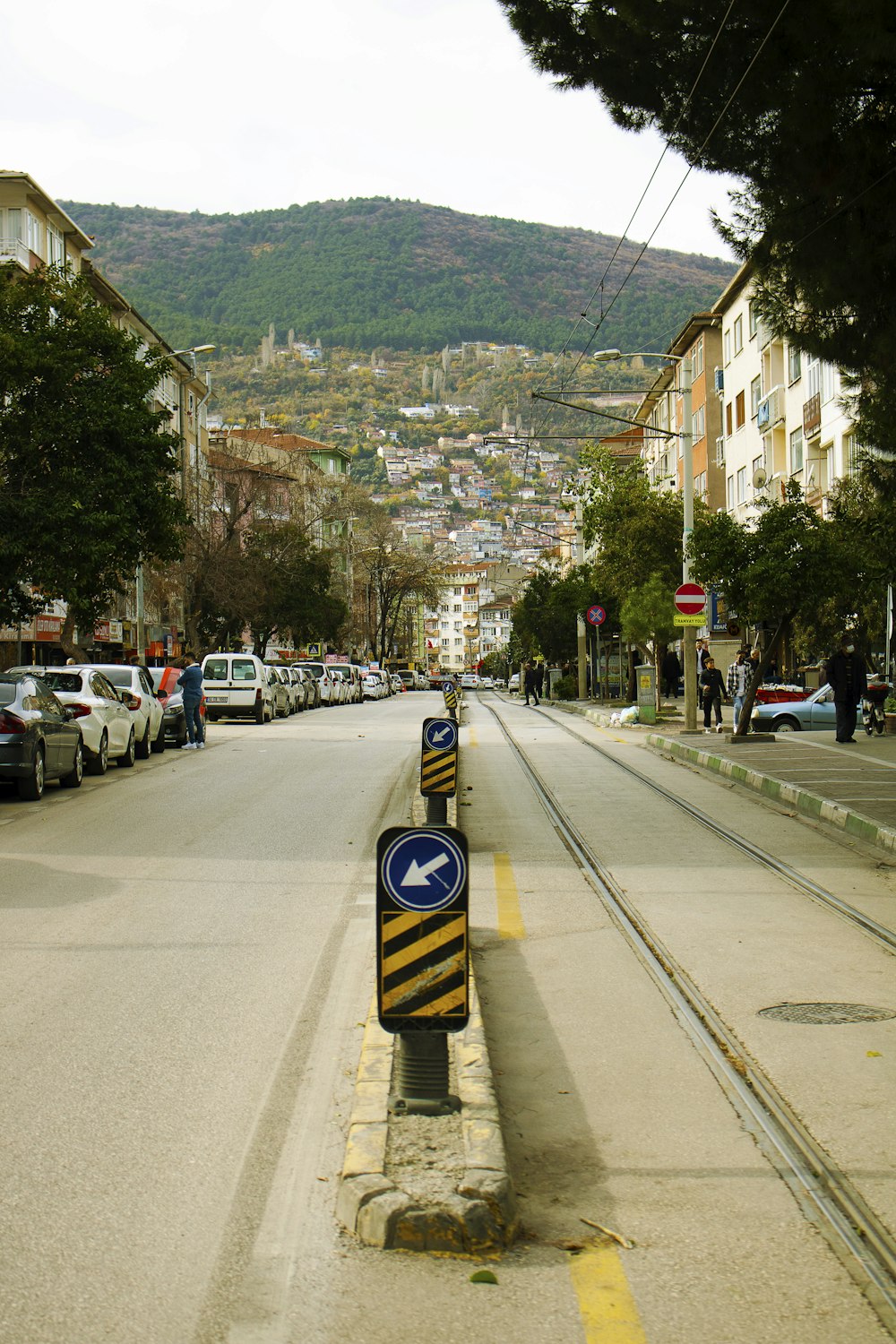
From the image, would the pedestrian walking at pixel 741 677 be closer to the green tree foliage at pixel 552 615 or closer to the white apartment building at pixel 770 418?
the white apartment building at pixel 770 418

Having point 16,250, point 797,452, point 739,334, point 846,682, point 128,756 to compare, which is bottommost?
point 128,756

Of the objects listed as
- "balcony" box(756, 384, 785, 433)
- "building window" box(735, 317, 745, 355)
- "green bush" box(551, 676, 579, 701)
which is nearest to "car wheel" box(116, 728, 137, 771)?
"balcony" box(756, 384, 785, 433)

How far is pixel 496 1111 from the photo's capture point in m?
4.81

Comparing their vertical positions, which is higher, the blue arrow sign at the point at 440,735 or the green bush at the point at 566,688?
the blue arrow sign at the point at 440,735

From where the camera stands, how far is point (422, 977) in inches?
191

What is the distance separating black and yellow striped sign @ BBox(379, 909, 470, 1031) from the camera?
4.83 meters

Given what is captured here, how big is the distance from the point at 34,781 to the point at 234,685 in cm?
2071

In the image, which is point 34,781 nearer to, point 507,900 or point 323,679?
point 507,900

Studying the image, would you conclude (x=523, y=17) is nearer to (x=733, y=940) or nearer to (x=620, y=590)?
(x=733, y=940)

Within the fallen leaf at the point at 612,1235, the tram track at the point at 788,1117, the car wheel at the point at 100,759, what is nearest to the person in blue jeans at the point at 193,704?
the car wheel at the point at 100,759

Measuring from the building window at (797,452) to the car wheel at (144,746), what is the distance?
27.3m

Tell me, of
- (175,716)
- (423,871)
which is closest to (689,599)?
(175,716)

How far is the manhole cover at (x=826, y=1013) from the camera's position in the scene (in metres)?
6.59

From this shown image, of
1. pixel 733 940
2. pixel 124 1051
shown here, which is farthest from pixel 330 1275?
pixel 733 940
